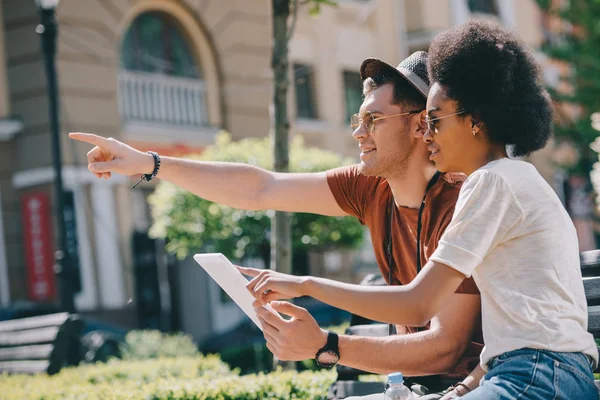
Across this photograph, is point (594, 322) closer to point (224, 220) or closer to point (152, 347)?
point (152, 347)

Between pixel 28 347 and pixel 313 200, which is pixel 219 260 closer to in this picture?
pixel 313 200

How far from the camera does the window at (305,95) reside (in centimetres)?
2172

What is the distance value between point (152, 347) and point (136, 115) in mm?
7969

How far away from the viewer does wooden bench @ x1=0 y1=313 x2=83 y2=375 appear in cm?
760

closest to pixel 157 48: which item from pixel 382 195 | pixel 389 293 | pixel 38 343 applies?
pixel 38 343

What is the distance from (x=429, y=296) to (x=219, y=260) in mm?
700

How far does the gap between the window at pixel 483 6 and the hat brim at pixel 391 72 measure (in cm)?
2274

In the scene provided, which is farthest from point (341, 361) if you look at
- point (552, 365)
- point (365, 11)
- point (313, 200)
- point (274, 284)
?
point (365, 11)

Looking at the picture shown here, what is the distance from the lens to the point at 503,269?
273 cm

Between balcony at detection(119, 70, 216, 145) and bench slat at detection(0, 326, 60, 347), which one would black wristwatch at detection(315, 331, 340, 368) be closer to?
bench slat at detection(0, 326, 60, 347)

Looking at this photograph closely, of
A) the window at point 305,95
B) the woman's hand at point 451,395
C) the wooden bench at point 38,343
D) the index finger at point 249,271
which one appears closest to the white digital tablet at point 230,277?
the index finger at point 249,271

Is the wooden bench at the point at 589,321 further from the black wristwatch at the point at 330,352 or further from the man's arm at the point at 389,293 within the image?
the black wristwatch at the point at 330,352

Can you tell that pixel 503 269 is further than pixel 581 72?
No

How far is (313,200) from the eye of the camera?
4020mm
